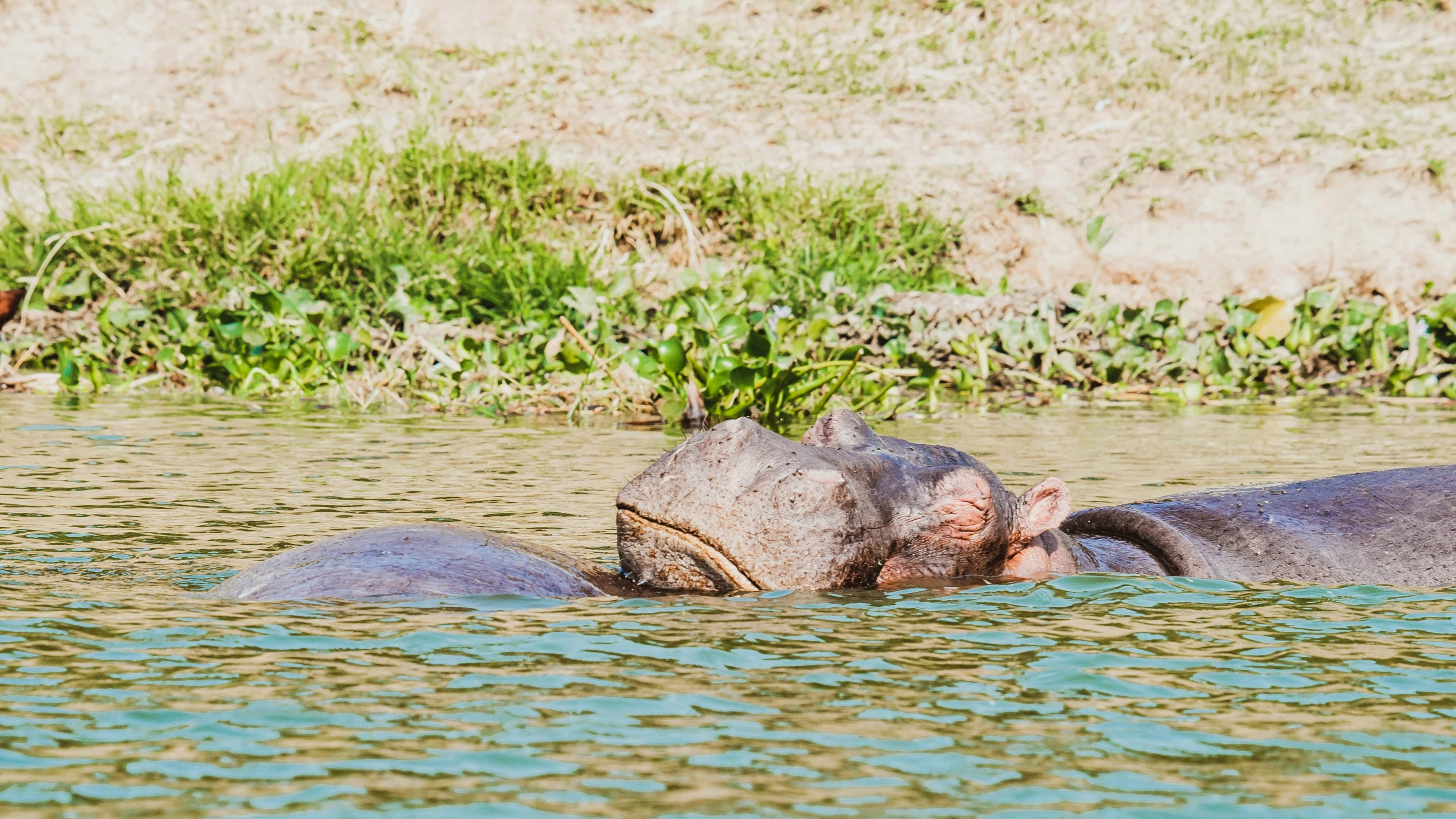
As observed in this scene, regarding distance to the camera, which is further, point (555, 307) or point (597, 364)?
point (555, 307)

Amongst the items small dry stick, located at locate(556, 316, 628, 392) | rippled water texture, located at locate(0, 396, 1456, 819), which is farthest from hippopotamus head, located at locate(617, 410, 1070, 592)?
small dry stick, located at locate(556, 316, 628, 392)

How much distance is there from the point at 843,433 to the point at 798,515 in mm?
439

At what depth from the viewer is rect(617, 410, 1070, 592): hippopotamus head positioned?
400 centimetres

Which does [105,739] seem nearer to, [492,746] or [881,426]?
[492,746]

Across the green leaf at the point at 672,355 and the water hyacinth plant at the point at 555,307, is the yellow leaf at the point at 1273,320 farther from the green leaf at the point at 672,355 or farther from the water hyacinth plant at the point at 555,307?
the green leaf at the point at 672,355

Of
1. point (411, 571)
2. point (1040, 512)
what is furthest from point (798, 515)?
point (411, 571)

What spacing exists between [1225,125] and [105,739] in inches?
503

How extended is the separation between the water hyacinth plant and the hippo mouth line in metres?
4.85

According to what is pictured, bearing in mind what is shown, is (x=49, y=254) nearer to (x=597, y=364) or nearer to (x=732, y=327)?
(x=597, y=364)

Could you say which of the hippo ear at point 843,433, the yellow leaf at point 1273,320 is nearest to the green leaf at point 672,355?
the hippo ear at point 843,433

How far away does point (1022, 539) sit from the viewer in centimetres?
450

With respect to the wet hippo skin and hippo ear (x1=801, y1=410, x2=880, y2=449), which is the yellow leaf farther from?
hippo ear (x1=801, y1=410, x2=880, y2=449)

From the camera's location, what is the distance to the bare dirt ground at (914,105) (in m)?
13.0

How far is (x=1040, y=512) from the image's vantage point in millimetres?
4480
